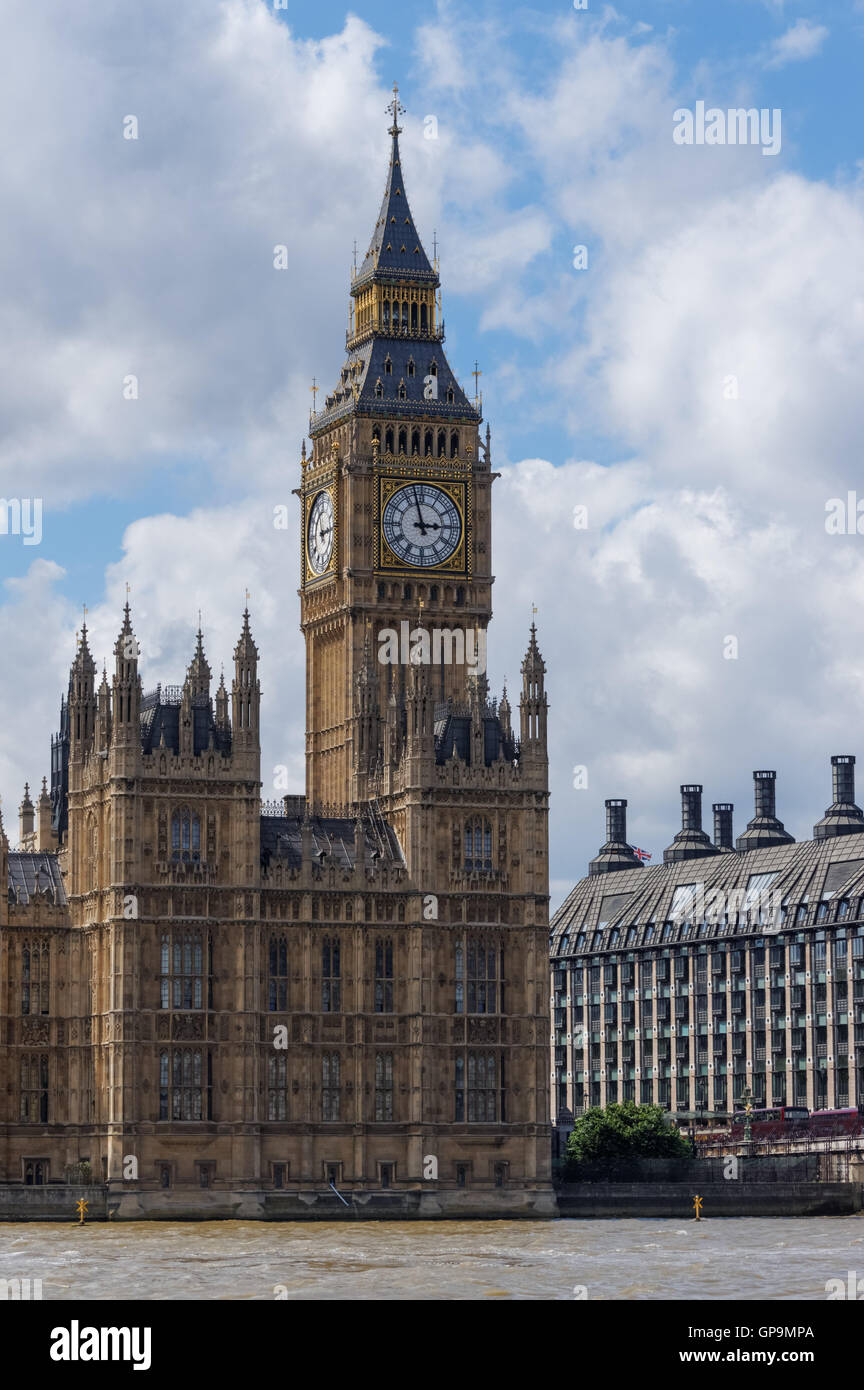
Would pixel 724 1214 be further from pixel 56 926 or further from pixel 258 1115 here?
pixel 56 926

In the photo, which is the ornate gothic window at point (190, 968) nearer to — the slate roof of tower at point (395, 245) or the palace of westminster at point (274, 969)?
the palace of westminster at point (274, 969)

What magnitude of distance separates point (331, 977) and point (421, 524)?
37.1m

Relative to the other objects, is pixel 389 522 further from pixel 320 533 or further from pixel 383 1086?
pixel 383 1086

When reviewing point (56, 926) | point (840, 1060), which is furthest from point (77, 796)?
point (840, 1060)

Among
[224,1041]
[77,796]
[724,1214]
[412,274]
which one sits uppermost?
[412,274]

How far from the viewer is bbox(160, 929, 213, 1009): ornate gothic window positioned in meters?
144

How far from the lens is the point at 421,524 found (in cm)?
17538

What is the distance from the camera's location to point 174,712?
481 ft

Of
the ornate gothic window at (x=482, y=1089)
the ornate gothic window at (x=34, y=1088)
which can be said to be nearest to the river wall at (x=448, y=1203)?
the ornate gothic window at (x=482, y=1089)

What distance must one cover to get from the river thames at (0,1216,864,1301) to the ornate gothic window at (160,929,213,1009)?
11664 mm

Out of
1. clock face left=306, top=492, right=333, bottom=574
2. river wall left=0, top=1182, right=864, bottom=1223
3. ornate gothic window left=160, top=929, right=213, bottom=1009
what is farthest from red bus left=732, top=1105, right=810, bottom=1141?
clock face left=306, top=492, right=333, bottom=574

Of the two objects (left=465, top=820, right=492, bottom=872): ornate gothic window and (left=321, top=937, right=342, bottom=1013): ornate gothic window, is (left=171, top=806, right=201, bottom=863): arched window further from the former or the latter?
(left=465, top=820, right=492, bottom=872): ornate gothic window
